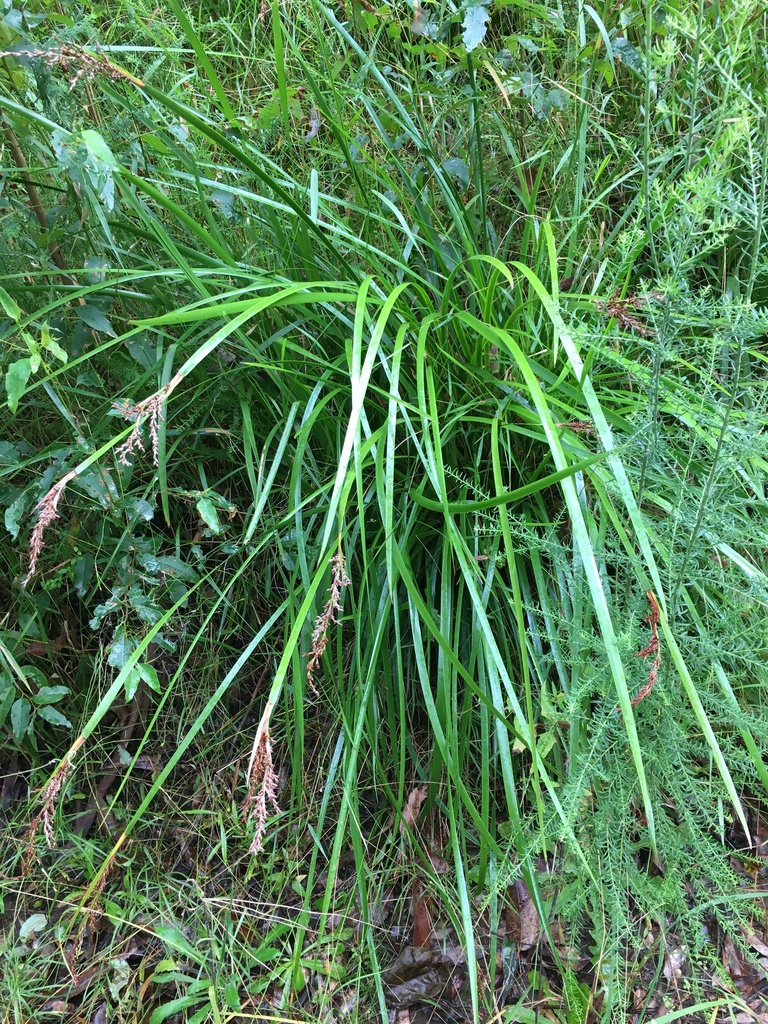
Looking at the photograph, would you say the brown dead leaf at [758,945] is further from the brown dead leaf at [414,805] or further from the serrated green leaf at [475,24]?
the serrated green leaf at [475,24]

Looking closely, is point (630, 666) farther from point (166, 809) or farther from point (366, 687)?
point (166, 809)

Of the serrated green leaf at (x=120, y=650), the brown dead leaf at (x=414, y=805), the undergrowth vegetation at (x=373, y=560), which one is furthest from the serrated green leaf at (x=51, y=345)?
the brown dead leaf at (x=414, y=805)

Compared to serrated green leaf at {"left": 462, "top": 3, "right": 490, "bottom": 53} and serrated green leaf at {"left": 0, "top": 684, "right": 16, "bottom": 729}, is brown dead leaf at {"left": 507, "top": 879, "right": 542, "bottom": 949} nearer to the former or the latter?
serrated green leaf at {"left": 0, "top": 684, "right": 16, "bottom": 729}

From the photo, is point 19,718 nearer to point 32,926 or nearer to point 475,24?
point 32,926

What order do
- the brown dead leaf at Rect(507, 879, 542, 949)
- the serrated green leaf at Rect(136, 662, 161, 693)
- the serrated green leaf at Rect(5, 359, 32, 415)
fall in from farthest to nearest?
the brown dead leaf at Rect(507, 879, 542, 949) → the serrated green leaf at Rect(136, 662, 161, 693) → the serrated green leaf at Rect(5, 359, 32, 415)

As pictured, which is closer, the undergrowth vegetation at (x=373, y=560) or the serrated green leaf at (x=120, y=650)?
the undergrowth vegetation at (x=373, y=560)

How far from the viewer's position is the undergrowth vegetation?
1.20 m

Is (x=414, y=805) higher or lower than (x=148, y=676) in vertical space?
lower

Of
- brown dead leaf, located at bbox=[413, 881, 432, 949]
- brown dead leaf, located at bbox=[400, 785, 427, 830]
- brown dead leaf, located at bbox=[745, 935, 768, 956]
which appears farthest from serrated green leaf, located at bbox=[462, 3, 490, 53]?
brown dead leaf, located at bbox=[745, 935, 768, 956]

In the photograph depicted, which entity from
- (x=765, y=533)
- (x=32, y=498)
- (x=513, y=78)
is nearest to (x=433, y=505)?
(x=765, y=533)

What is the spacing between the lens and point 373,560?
1433mm

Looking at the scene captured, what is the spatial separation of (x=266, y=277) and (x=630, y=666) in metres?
1.02

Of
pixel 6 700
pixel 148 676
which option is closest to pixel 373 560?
pixel 148 676

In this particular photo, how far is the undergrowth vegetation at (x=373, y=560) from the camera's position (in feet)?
3.94
